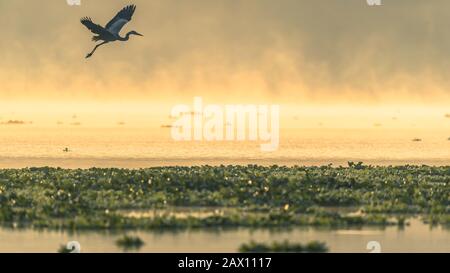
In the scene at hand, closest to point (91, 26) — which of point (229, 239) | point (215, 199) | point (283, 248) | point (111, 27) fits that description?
Result: point (111, 27)

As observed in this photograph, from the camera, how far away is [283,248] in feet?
139

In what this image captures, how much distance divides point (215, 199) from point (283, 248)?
39.5 ft

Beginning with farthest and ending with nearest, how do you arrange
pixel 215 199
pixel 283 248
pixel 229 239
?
pixel 215 199 → pixel 229 239 → pixel 283 248

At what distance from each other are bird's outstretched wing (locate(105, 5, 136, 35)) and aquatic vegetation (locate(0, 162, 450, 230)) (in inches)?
235

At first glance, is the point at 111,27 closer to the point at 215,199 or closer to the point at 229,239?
the point at 215,199

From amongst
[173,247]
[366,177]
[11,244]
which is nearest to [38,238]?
[11,244]

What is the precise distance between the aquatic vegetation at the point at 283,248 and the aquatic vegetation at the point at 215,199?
→ 489 centimetres

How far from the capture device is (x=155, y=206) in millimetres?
52281

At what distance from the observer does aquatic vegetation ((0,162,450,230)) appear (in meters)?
48.2

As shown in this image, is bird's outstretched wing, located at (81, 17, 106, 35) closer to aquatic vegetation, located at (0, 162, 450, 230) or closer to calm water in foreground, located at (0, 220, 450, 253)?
aquatic vegetation, located at (0, 162, 450, 230)

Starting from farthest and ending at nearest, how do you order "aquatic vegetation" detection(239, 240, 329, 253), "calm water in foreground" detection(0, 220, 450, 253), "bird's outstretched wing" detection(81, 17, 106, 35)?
"bird's outstretched wing" detection(81, 17, 106, 35)
"calm water in foreground" detection(0, 220, 450, 253)
"aquatic vegetation" detection(239, 240, 329, 253)

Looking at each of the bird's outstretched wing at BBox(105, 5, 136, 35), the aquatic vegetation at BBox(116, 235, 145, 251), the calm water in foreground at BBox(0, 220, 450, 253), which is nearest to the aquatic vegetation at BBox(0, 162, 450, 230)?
the calm water in foreground at BBox(0, 220, 450, 253)

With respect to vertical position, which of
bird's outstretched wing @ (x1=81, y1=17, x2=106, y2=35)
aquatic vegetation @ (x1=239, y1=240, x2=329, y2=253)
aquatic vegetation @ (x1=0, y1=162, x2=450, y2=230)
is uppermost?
bird's outstretched wing @ (x1=81, y1=17, x2=106, y2=35)
